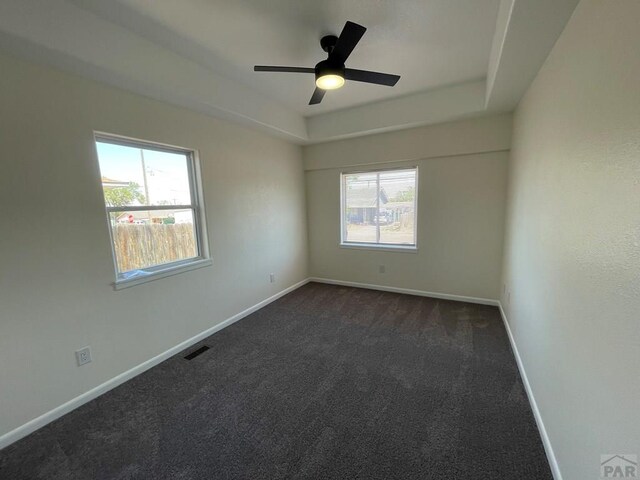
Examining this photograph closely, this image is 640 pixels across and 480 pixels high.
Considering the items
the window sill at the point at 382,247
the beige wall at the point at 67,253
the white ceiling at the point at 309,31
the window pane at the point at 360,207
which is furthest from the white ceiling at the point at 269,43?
the window sill at the point at 382,247

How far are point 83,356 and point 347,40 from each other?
3.00 meters

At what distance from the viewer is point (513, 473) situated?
1.42 metres

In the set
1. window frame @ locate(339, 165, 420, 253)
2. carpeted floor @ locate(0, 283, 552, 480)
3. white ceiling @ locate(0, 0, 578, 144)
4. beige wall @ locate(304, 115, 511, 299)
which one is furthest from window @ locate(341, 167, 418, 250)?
carpeted floor @ locate(0, 283, 552, 480)

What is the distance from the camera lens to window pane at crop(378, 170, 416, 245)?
402 cm

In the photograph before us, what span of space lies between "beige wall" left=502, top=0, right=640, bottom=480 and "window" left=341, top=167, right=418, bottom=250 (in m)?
2.06

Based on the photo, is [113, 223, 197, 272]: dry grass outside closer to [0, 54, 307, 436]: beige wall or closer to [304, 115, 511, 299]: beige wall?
A: [0, 54, 307, 436]: beige wall

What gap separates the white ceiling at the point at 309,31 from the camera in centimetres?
178

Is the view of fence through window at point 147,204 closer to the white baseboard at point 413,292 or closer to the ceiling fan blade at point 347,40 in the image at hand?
the ceiling fan blade at point 347,40

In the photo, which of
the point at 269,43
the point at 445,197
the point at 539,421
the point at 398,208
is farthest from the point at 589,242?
the point at 398,208

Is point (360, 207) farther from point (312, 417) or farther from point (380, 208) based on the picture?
point (312, 417)

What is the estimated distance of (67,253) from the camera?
193 centimetres

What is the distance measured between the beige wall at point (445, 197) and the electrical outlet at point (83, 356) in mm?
3447

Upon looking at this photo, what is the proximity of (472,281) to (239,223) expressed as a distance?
3.26 m

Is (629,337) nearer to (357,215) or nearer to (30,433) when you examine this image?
(30,433)
